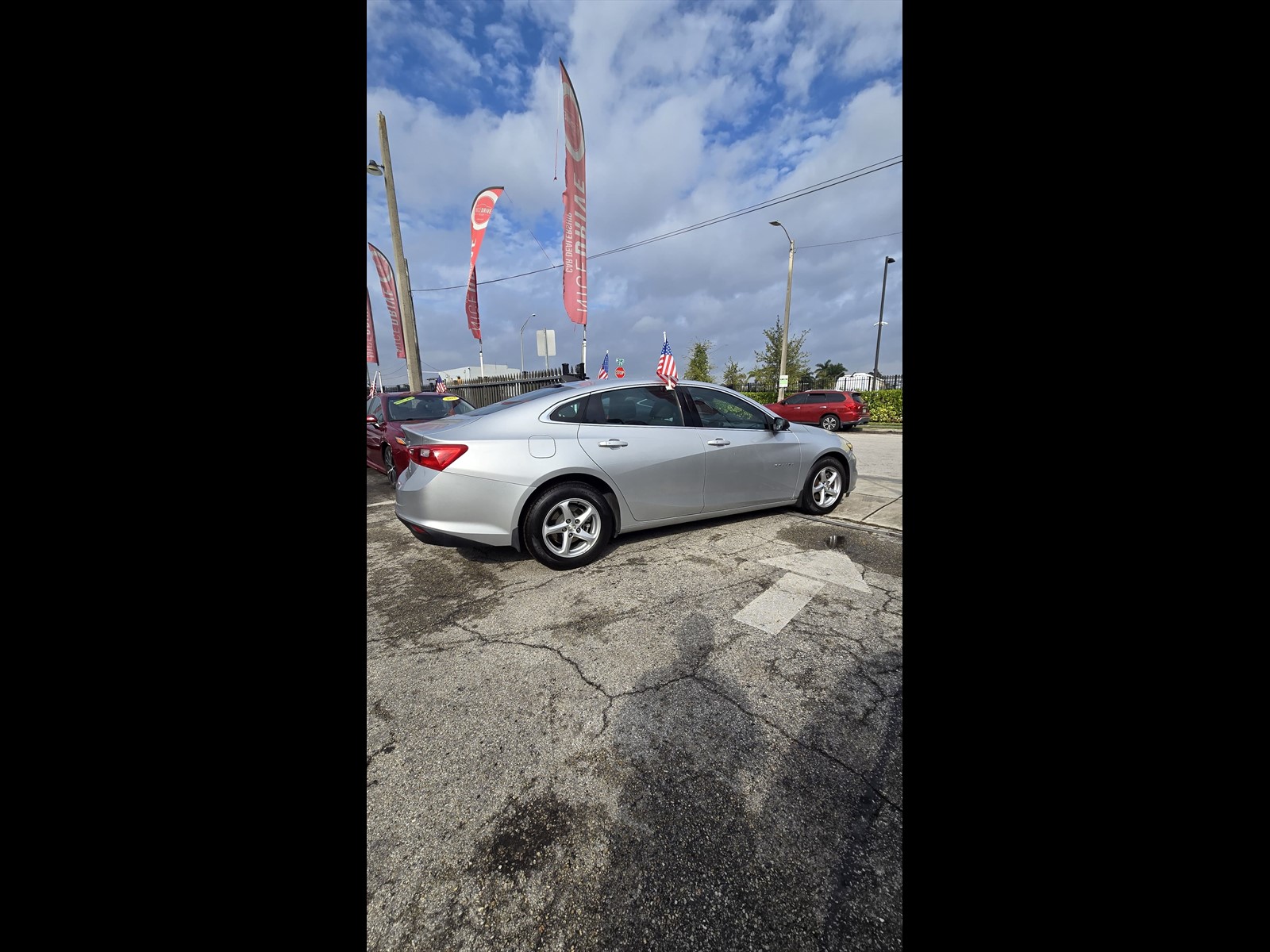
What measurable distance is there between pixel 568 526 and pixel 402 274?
11.9m

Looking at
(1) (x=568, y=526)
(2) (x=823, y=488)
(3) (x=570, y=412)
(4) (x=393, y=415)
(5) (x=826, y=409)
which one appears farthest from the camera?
(5) (x=826, y=409)

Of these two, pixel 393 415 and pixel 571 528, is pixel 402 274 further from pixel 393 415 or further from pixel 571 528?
pixel 571 528

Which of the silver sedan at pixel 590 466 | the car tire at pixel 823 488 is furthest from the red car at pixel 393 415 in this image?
the car tire at pixel 823 488

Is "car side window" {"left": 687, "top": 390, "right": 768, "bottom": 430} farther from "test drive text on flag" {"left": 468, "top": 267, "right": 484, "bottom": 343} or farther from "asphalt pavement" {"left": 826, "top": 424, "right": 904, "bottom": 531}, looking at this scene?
"test drive text on flag" {"left": 468, "top": 267, "right": 484, "bottom": 343}

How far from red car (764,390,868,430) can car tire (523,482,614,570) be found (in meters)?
14.0

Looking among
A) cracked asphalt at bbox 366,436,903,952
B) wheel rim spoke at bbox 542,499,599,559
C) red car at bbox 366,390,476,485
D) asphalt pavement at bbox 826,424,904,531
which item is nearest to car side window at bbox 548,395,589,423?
wheel rim spoke at bbox 542,499,599,559

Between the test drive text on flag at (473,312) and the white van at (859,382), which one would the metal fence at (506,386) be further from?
the white van at (859,382)

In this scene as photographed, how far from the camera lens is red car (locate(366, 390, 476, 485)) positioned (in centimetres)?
693

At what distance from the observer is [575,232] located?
11.1 metres

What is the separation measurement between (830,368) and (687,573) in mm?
61431

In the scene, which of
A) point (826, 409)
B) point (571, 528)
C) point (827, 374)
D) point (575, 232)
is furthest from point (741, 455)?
point (827, 374)
